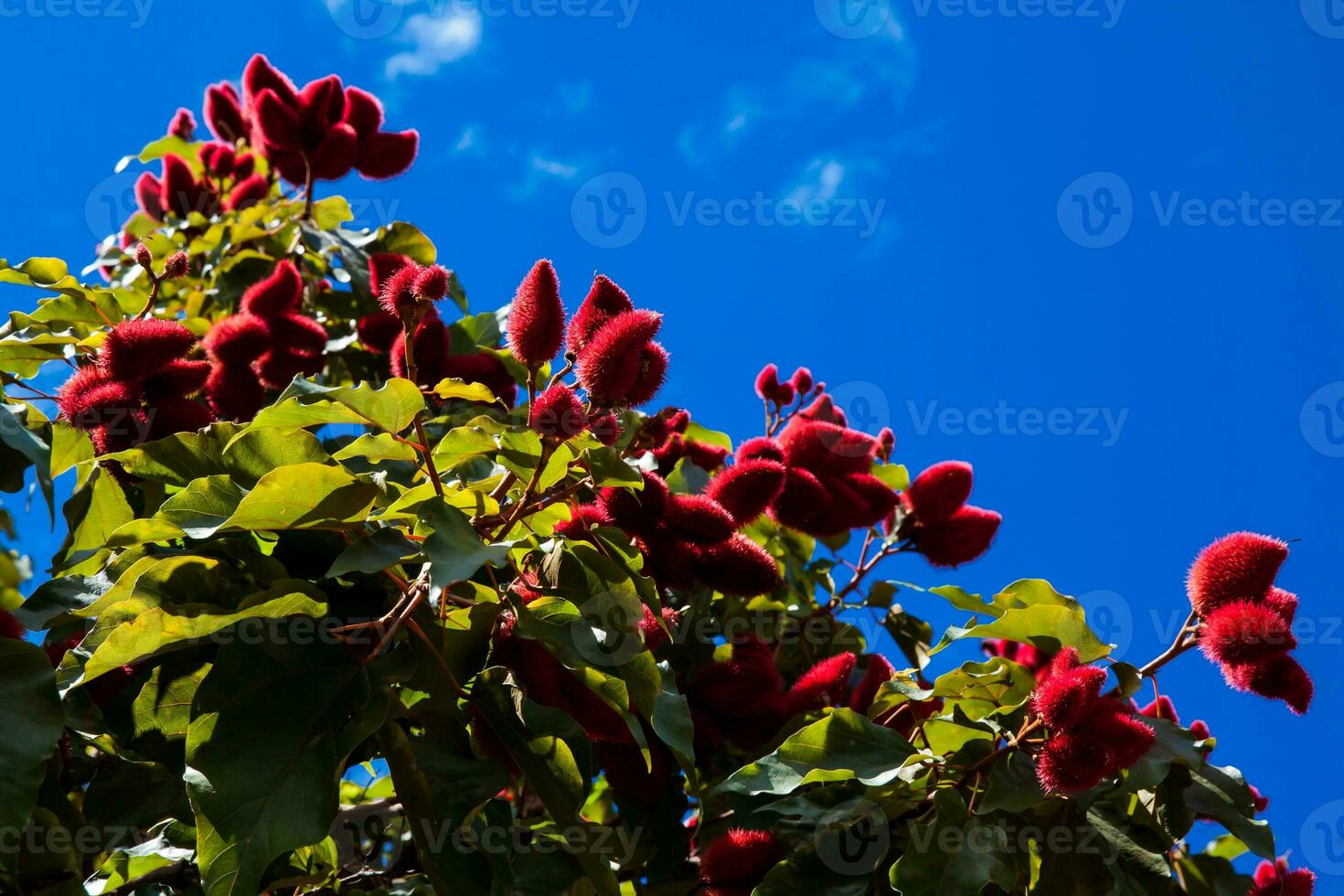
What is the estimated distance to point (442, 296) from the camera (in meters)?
1.59

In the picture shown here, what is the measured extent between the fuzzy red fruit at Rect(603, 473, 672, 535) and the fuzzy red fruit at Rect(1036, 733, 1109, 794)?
2.03ft

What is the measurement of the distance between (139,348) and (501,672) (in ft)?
2.57

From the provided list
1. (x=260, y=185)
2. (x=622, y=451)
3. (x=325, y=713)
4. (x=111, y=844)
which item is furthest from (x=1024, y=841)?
(x=260, y=185)

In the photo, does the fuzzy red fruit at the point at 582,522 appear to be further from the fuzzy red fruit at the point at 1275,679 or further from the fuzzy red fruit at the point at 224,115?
the fuzzy red fruit at the point at 224,115

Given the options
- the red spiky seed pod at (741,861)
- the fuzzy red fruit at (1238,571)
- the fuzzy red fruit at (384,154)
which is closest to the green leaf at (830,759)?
the red spiky seed pod at (741,861)

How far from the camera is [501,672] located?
155 centimetres

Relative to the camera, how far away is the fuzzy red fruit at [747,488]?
73.3 inches

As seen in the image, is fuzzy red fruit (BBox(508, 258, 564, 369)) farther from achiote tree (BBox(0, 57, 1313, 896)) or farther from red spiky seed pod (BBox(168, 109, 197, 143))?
red spiky seed pod (BBox(168, 109, 197, 143))

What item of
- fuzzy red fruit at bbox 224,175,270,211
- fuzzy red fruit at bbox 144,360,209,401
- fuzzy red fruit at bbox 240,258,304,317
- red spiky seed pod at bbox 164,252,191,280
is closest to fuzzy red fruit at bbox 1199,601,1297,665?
fuzzy red fruit at bbox 144,360,209,401

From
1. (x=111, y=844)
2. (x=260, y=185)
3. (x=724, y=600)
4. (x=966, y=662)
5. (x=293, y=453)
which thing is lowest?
(x=111, y=844)

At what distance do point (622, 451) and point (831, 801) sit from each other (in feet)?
1.82

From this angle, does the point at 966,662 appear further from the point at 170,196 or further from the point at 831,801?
the point at 170,196

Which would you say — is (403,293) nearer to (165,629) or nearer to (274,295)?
(165,629)

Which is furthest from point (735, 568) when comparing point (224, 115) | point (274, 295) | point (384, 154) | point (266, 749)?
point (224, 115)
